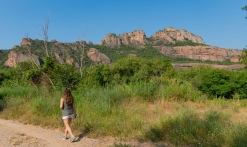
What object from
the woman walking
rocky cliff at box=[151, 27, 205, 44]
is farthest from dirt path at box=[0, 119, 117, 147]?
rocky cliff at box=[151, 27, 205, 44]

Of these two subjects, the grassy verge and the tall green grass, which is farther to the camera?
the grassy verge

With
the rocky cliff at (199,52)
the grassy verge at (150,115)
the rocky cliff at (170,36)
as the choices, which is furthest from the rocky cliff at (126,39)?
the grassy verge at (150,115)

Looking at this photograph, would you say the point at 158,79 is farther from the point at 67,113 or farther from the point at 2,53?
the point at 2,53

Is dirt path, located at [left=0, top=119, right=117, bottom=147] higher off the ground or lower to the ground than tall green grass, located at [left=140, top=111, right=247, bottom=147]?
lower

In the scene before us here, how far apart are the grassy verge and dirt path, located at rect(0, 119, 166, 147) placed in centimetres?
42

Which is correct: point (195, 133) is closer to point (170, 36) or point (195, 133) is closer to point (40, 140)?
point (40, 140)

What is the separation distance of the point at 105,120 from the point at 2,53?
381 ft

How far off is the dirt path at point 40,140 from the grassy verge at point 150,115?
42cm

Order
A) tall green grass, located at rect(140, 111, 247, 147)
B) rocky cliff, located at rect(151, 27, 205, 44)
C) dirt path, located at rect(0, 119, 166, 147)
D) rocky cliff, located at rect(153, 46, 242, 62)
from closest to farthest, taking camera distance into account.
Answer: tall green grass, located at rect(140, 111, 247, 147) → dirt path, located at rect(0, 119, 166, 147) → rocky cliff, located at rect(153, 46, 242, 62) → rocky cliff, located at rect(151, 27, 205, 44)

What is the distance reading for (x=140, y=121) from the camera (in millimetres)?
6754

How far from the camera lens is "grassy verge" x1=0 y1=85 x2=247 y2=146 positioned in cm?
542

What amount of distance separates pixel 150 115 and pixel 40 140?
3.82 meters

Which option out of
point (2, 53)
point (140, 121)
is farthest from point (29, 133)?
point (2, 53)

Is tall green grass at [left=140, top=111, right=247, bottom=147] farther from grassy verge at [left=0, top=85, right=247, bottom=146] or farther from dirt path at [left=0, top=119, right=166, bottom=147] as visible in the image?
dirt path at [left=0, top=119, right=166, bottom=147]
